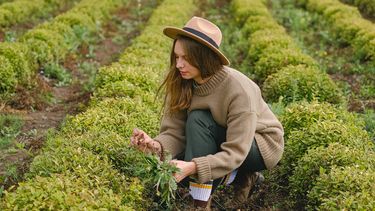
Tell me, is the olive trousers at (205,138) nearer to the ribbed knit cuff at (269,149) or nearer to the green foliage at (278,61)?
the ribbed knit cuff at (269,149)

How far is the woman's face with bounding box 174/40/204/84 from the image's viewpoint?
3.82 metres

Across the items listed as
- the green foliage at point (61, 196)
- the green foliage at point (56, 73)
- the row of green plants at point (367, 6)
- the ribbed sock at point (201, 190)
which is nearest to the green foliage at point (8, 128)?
the green foliage at point (56, 73)

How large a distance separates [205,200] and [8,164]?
2386 millimetres

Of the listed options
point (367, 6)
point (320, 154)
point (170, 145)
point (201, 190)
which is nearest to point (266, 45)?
point (320, 154)

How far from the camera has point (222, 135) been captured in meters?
4.06

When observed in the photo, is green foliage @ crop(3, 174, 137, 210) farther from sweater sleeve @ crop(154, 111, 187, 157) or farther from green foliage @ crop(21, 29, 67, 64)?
green foliage @ crop(21, 29, 67, 64)

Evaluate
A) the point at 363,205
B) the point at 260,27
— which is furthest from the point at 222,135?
the point at 260,27

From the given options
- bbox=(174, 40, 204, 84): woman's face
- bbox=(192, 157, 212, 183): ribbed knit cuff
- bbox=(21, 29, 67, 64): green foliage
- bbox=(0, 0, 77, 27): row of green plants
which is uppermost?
bbox=(174, 40, 204, 84): woman's face

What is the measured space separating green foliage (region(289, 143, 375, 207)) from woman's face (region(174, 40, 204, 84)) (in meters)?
1.24

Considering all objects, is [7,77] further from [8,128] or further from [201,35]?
[201,35]

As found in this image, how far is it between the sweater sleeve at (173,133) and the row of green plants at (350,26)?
5.75m

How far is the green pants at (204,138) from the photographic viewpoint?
3.91 meters

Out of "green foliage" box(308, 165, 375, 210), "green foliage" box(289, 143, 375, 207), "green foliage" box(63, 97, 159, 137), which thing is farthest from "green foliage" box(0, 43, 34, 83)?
"green foliage" box(308, 165, 375, 210)

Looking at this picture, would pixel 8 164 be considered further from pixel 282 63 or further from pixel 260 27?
pixel 260 27
